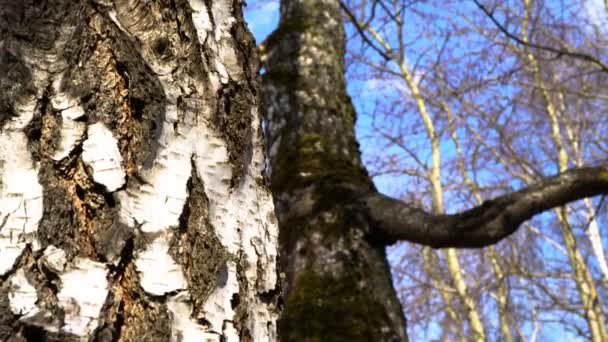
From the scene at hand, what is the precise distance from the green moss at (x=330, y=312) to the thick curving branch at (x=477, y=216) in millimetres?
305

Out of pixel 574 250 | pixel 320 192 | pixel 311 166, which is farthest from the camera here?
pixel 574 250

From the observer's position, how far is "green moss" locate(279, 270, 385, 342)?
235 centimetres

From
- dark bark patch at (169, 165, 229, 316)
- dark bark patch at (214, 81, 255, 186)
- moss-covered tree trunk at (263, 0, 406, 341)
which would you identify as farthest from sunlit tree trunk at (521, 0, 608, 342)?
dark bark patch at (169, 165, 229, 316)

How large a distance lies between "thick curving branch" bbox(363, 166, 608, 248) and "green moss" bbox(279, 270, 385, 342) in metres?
0.30

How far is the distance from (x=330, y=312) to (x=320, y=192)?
0.53 m

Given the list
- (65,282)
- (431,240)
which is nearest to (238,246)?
(65,282)

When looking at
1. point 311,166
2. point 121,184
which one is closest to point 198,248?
point 121,184

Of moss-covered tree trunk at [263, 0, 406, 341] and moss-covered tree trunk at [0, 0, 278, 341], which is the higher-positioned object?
moss-covered tree trunk at [263, 0, 406, 341]

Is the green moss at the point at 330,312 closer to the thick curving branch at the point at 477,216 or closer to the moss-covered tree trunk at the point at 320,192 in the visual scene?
the moss-covered tree trunk at the point at 320,192

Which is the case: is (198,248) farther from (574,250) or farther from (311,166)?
(574,250)

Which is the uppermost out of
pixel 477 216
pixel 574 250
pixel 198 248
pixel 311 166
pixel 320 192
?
pixel 574 250

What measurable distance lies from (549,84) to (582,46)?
28.2 inches

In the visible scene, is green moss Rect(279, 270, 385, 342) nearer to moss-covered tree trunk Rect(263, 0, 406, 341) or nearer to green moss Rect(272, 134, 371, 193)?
moss-covered tree trunk Rect(263, 0, 406, 341)

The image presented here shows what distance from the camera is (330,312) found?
2.41m
